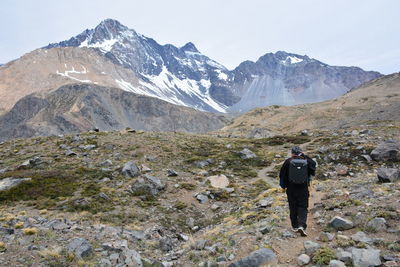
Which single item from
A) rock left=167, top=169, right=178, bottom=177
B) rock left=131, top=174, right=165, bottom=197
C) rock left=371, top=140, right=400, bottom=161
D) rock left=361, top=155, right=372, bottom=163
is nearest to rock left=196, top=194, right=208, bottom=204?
rock left=131, top=174, right=165, bottom=197

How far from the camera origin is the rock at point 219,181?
81.2 feet

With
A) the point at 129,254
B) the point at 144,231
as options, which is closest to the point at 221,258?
the point at 129,254

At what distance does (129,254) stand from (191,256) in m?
2.51

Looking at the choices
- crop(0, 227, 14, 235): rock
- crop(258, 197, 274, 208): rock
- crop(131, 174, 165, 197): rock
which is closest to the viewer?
crop(0, 227, 14, 235): rock

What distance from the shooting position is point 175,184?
24.1m

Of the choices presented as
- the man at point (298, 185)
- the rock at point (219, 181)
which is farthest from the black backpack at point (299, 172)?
the rock at point (219, 181)

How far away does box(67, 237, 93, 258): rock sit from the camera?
463 inches

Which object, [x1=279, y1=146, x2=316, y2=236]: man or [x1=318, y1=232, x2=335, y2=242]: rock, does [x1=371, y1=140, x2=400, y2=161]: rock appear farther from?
[x1=318, y1=232, x2=335, y2=242]: rock

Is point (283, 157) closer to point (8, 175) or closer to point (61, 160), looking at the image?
point (61, 160)

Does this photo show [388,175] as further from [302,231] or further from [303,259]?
[303,259]

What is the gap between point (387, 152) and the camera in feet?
85.3

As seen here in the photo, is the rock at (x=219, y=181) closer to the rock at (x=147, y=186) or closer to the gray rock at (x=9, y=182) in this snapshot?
the rock at (x=147, y=186)

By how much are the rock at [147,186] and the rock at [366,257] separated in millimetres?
15333

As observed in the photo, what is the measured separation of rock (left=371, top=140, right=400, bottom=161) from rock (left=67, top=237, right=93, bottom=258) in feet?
81.3
